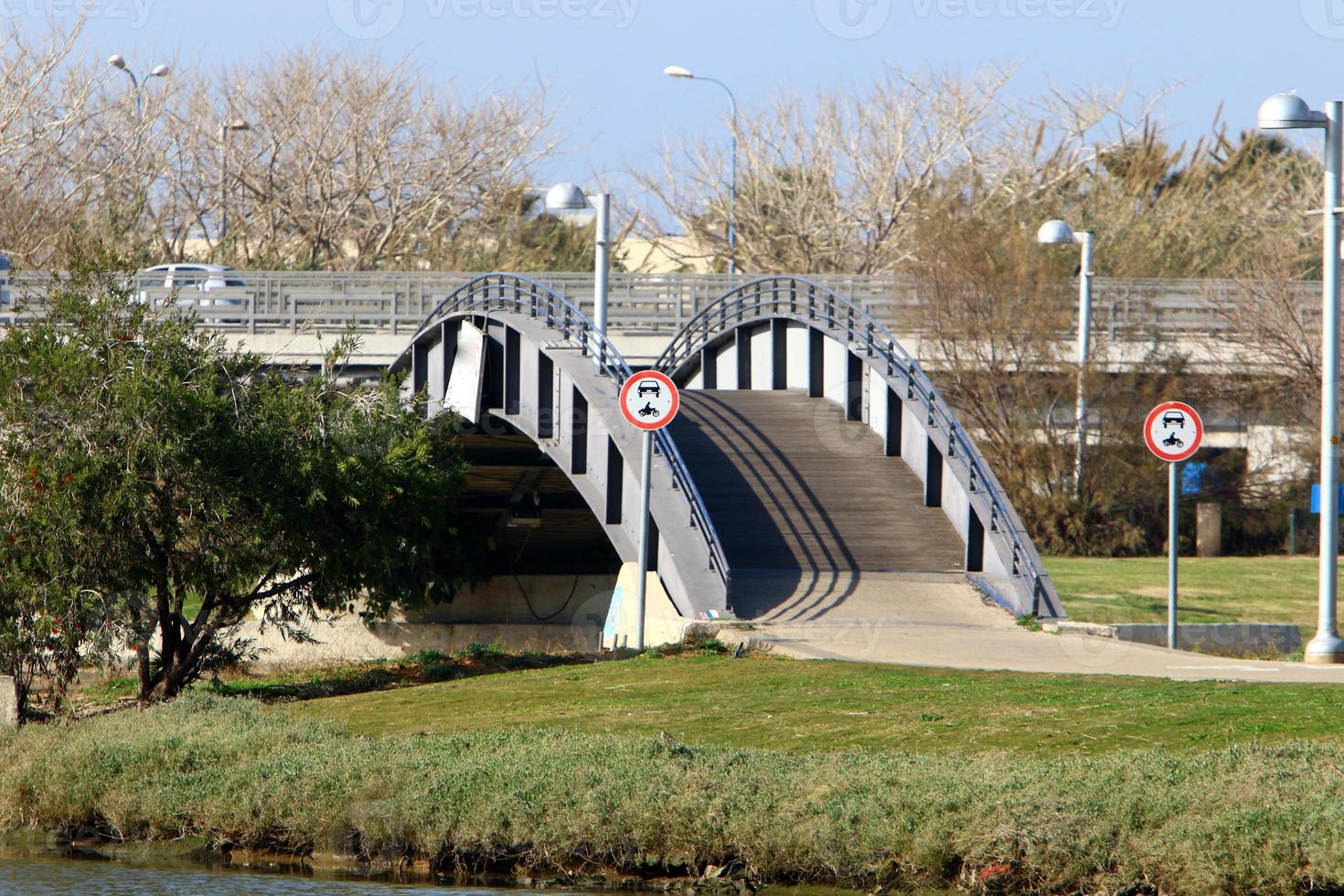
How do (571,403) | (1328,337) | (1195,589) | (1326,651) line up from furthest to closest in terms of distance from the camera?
(1195,589), (571,403), (1328,337), (1326,651)

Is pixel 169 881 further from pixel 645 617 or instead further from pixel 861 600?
pixel 861 600

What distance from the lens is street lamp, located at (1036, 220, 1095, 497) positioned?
29141 millimetres

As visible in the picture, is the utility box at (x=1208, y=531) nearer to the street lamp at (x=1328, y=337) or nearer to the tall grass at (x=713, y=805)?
the street lamp at (x=1328, y=337)

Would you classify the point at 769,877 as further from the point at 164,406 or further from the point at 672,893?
the point at 164,406

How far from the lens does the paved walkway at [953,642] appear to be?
49.9 feet

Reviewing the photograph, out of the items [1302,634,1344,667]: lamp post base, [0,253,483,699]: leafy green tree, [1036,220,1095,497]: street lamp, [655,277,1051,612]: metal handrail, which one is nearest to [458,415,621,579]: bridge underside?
[655,277,1051,612]: metal handrail

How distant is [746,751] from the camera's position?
1108cm

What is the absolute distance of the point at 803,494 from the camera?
21.2m

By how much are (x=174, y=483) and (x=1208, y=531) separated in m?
23.5

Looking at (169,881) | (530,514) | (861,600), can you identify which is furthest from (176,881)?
(530,514)

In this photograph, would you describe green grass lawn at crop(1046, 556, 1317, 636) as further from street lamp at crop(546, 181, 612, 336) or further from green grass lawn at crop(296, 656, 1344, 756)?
green grass lawn at crop(296, 656, 1344, 756)

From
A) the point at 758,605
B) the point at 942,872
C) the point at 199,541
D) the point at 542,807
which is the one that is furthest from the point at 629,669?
the point at 942,872

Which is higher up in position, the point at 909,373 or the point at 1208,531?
the point at 909,373

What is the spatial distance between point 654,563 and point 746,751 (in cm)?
847
